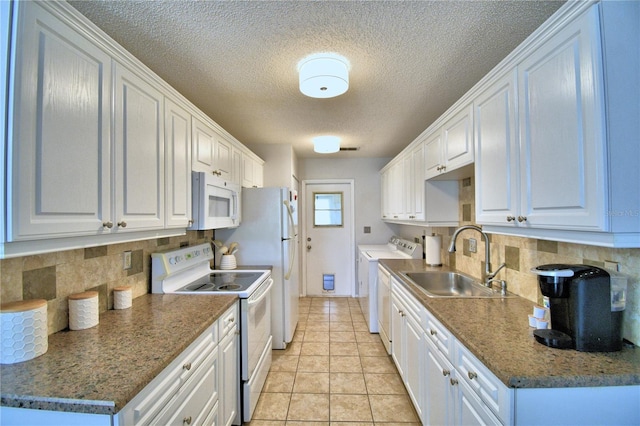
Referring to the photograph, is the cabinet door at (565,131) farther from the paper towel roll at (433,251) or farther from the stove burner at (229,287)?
the stove burner at (229,287)

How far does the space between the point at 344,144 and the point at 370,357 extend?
261 centimetres

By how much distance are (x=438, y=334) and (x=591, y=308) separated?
651 mm

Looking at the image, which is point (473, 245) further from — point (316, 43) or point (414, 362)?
point (316, 43)

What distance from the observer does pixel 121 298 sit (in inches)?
61.1

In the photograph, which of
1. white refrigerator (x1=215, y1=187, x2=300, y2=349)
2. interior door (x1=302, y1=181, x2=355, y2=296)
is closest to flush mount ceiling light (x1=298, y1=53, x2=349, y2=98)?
white refrigerator (x1=215, y1=187, x2=300, y2=349)

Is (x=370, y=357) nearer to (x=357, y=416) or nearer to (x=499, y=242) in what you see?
(x=357, y=416)

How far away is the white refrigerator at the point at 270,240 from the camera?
2848mm

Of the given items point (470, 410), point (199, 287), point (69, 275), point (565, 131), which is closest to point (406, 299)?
point (470, 410)

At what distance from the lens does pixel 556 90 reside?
1045mm

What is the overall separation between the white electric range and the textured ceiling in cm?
131

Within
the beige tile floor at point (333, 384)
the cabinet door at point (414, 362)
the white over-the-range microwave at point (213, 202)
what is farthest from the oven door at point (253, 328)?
the cabinet door at point (414, 362)

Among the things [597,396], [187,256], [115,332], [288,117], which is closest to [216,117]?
[288,117]

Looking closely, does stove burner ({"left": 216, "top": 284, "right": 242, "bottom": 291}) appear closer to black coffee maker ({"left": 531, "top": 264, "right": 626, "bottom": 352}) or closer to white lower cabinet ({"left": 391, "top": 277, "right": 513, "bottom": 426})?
white lower cabinet ({"left": 391, "top": 277, "right": 513, "bottom": 426})

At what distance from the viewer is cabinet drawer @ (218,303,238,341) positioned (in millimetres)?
1596
